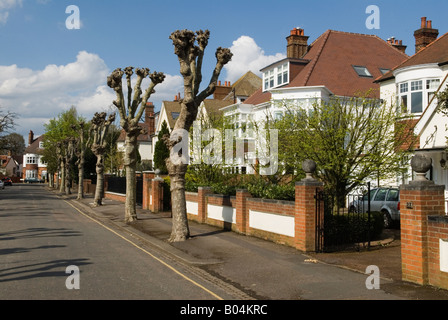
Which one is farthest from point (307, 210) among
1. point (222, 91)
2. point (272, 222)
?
point (222, 91)

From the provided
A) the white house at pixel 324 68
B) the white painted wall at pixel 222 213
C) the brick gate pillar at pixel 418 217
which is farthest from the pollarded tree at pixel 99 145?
the brick gate pillar at pixel 418 217

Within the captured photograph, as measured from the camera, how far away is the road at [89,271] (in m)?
7.22

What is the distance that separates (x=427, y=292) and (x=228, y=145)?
17.4 metres

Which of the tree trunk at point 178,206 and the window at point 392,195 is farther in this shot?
the window at point 392,195

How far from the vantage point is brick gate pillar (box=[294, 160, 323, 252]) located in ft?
36.2

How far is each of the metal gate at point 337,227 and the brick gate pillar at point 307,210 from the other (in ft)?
0.39

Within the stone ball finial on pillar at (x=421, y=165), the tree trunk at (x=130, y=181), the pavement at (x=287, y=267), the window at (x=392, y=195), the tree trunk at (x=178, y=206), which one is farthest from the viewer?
the tree trunk at (x=130, y=181)

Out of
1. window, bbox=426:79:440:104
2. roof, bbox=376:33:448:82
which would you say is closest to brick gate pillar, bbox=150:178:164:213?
roof, bbox=376:33:448:82

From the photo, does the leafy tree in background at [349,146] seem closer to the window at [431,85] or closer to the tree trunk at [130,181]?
the tree trunk at [130,181]

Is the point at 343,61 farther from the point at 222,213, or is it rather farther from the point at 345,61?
the point at 222,213

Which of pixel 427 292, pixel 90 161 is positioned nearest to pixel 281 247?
pixel 427 292

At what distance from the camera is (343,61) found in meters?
33.3

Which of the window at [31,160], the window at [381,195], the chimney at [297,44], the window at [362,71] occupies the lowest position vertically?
the window at [381,195]

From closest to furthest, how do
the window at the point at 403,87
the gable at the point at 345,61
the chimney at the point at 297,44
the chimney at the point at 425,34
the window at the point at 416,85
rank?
the window at the point at 416,85 → the window at the point at 403,87 → the chimney at the point at 425,34 → the gable at the point at 345,61 → the chimney at the point at 297,44
